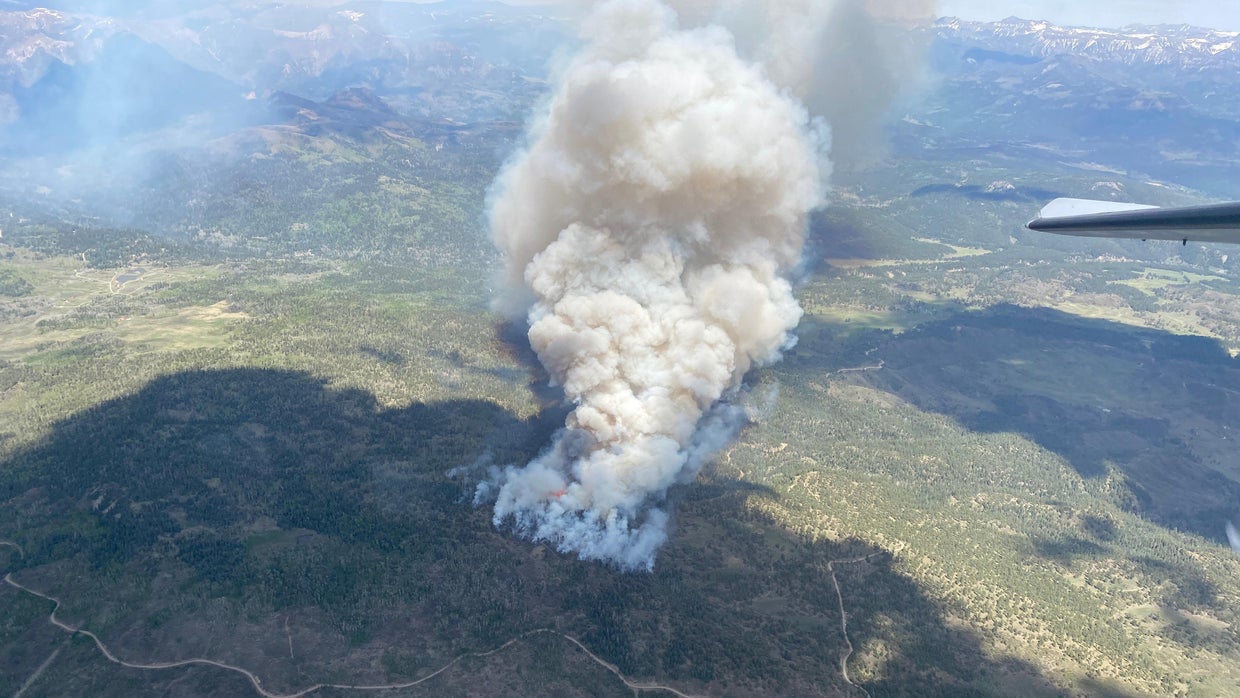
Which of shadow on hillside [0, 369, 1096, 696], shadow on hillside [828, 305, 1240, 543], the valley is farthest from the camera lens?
shadow on hillside [828, 305, 1240, 543]

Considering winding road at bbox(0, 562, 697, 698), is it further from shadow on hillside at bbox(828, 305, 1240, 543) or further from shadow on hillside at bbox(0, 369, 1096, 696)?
shadow on hillside at bbox(828, 305, 1240, 543)

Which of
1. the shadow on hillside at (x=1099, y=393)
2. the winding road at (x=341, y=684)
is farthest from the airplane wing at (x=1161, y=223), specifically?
the shadow on hillside at (x=1099, y=393)

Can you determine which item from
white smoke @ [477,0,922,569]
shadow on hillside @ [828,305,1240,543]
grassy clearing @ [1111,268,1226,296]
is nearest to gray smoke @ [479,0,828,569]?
white smoke @ [477,0,922,569]

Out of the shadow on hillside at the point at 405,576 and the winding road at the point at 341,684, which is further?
the shadow on hillside at the point at 405,576

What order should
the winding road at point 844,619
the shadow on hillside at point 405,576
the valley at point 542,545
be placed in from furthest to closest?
1. the valley at point 542,545
2. the shadow on hillside at point 405,576
3. the winding road at point 844,619

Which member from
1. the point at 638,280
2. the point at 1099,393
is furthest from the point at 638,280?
the point at 1099,393

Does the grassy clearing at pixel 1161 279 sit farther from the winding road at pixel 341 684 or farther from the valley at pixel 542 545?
the winding road at pixel 341 684
